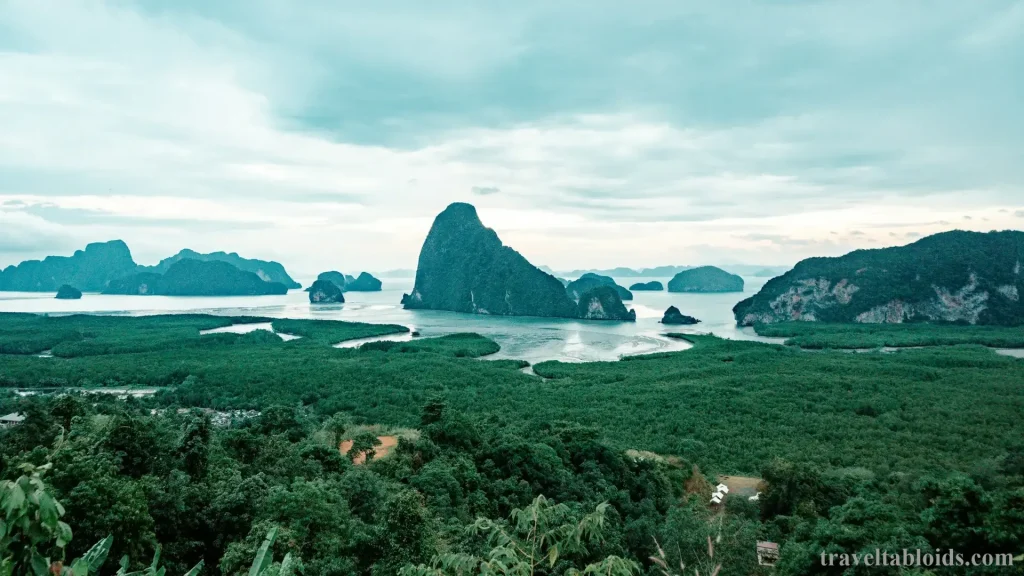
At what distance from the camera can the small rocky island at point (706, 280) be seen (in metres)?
193

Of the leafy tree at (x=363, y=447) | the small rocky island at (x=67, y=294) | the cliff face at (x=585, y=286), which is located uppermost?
the cliff face at (x=585, y=286)

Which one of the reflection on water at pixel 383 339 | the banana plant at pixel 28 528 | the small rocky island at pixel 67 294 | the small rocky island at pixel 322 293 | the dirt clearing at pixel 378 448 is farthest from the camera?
the small rocky island at pixel 67 294

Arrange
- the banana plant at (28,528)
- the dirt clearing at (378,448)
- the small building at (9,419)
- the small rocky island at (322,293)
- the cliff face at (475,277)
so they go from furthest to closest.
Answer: the small rocky island at (322,293)
the cliff face at (475,277)
the small building at (9,419)
the dirt clearing at (378,448)
the banana plant at (28,528)

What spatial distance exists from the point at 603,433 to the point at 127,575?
2460cm

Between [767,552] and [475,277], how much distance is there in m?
106

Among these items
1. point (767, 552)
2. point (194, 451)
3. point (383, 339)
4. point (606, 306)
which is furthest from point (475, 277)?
point (767, 552)

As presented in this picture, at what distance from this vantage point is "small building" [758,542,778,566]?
12.1m

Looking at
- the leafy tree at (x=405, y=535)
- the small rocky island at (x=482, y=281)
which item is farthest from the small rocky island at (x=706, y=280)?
the leafy tree at (x=405, y=535)

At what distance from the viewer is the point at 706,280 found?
634ft

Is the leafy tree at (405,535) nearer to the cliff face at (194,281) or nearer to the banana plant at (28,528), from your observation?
the banana plant at (28,528)

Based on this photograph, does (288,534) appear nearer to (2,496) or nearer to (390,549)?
(390,549)

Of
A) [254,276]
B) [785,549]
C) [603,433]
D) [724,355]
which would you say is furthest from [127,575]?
[254,276]

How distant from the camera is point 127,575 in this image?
3061 millimetres

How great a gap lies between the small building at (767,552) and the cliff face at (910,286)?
8336 centimetres
